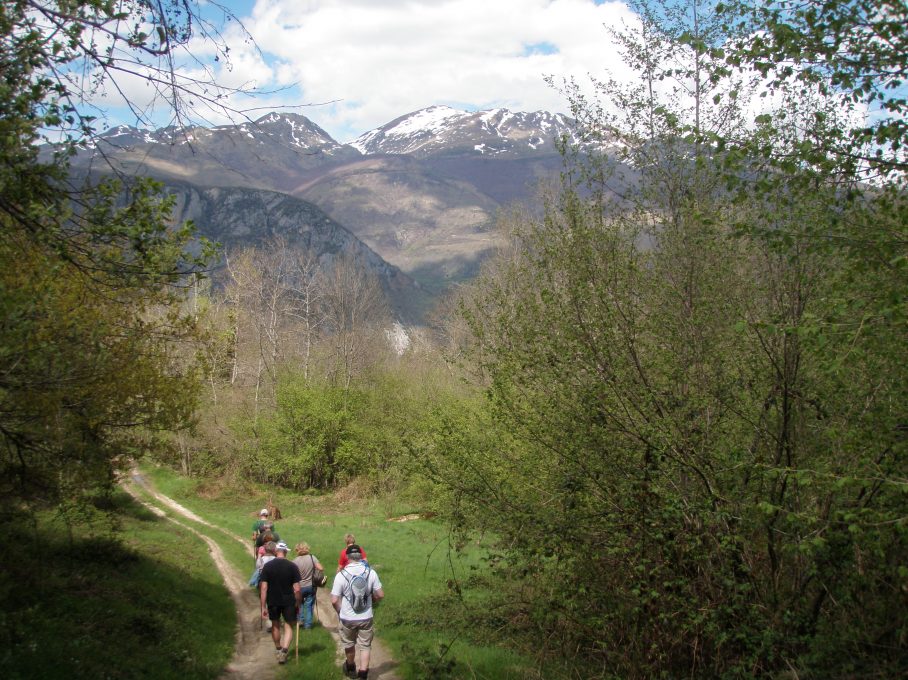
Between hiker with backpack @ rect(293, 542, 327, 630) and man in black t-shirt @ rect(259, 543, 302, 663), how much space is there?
1.14m

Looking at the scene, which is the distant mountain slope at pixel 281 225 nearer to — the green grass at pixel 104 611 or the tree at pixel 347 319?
the tree at pixel 347 319

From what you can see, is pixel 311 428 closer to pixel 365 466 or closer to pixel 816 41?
pixel 365 466

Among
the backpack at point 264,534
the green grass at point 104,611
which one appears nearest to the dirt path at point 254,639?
the green grass at point 104,611

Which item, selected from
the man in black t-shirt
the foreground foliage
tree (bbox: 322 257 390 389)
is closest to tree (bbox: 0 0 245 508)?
the foreground foliage

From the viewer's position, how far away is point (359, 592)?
340 inches

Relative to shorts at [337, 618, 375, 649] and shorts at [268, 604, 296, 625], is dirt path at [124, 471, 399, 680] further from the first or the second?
shorts at [337, 618, 375, 649]

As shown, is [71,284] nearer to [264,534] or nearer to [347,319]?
[264,534]

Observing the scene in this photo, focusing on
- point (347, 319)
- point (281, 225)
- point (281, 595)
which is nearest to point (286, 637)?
point (281, 595)

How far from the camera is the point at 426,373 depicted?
34.8m

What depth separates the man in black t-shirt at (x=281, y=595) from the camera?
9914 mm

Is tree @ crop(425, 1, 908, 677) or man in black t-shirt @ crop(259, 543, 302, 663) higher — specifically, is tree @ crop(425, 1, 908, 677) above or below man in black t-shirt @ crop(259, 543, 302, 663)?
above

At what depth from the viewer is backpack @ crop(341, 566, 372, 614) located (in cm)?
860

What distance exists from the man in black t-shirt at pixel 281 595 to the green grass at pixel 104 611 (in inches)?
33.7

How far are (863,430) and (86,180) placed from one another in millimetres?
7202
